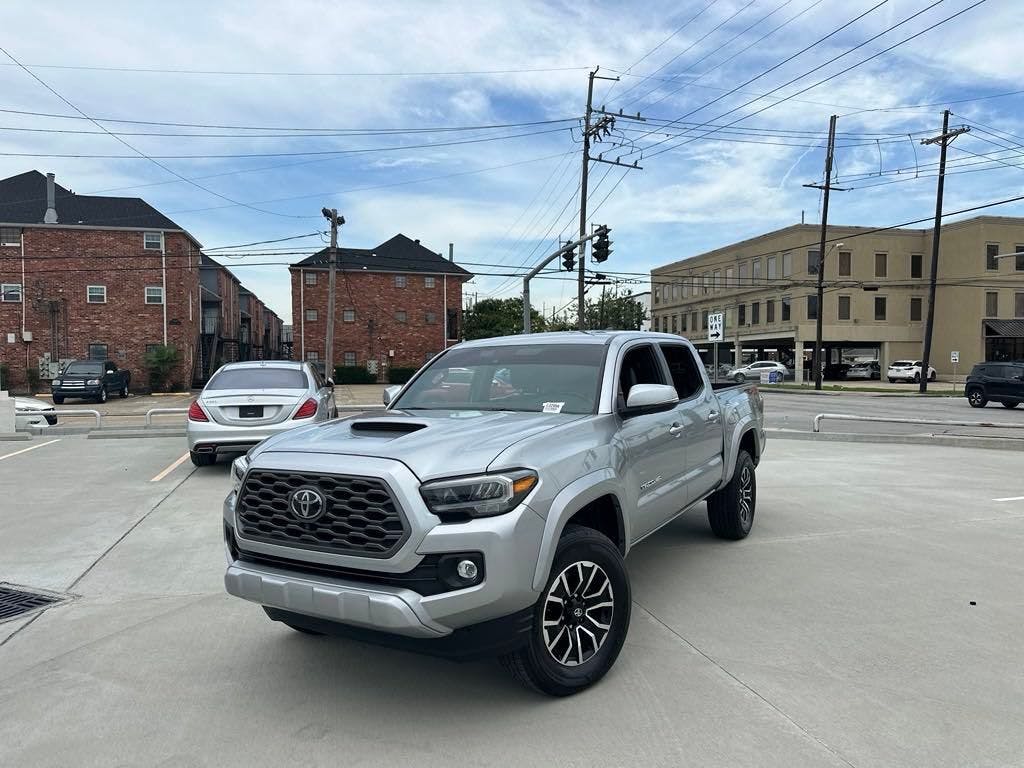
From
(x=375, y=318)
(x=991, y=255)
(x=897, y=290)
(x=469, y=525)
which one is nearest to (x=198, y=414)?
(x=469, y=525)

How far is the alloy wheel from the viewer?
11.0ft

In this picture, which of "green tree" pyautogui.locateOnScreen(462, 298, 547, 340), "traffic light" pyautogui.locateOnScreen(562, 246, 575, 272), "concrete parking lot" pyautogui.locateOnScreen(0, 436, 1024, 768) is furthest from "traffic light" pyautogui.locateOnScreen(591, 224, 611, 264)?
"green tree" pyautogui.locateOnScreen(462, 298, 547, 340)

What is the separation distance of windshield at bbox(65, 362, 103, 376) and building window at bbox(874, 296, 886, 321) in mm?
50664

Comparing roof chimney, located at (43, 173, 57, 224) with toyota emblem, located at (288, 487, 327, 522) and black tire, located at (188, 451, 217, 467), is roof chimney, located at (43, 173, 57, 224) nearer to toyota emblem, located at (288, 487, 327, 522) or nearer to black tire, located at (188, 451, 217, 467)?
black tire, located at (188, 451, 217, 467)

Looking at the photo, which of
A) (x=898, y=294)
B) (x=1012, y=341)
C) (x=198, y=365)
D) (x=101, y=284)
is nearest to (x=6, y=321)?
(x=101, y=284)

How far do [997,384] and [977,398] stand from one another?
42.5 inches

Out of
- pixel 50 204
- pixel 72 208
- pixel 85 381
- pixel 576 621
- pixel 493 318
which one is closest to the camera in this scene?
pixel 576 621

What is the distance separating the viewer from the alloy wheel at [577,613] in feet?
11.0

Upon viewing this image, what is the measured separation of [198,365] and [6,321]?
10391 millimetres

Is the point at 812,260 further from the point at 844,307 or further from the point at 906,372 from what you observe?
the point at 906,372

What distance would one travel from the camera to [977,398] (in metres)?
27.0

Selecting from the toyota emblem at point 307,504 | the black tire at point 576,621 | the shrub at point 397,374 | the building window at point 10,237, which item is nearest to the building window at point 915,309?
the shrub at point 397,374

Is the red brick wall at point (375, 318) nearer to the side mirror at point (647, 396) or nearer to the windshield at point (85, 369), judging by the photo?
the windshield at point (85, 369)

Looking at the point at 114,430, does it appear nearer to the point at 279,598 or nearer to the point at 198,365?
the point at 279,598
